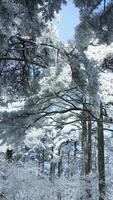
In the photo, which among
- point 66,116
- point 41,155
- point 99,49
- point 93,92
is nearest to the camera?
point 93,92

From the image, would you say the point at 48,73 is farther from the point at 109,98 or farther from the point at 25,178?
the point at 25,178

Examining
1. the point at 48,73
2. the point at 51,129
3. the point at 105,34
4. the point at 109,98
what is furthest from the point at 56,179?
the point at 51,129

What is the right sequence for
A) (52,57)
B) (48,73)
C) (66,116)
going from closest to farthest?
1. (52,57)
2. (48,73)
3. (66,116)

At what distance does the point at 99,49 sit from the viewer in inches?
448

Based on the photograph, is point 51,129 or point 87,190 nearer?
point 87,190


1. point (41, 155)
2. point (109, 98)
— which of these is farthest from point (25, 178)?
point (41, 155)

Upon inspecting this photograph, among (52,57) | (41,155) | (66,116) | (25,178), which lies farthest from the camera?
(41,155)

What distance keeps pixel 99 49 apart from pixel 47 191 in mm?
5642

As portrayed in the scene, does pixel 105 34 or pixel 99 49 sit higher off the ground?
→ pixel 99 49

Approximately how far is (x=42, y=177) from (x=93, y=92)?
23.3ft

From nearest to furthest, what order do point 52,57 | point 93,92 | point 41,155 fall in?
point 93,92 < point 52,57 < point 41,155

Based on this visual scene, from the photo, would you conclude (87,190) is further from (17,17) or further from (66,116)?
(17,17)

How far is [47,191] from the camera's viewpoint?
44.1ft

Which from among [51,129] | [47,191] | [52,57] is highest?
[51,129]
